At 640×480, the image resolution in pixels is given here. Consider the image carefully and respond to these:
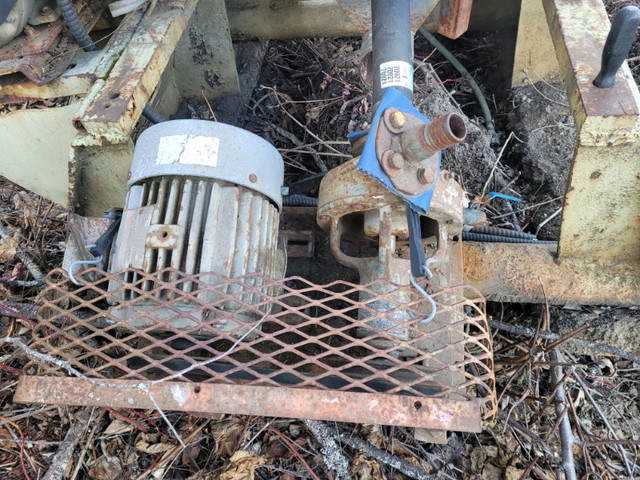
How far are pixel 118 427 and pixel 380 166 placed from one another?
130 cm

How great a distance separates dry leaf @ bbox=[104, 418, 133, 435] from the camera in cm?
166

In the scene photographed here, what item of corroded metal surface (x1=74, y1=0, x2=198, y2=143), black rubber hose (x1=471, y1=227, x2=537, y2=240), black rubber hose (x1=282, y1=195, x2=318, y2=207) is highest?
corroded metal surface (x1=74, y1=0, x2=198, y2=143)

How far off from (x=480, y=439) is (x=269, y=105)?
1.95 metres

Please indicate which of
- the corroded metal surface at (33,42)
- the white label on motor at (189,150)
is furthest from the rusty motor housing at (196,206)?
the corroded metal surface at (33,42)

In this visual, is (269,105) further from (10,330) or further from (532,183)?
(10,330)

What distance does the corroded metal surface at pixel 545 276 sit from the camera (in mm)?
1584

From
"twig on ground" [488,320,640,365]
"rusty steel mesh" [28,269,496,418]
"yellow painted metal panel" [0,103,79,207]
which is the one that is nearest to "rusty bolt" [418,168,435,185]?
"rusty steel mesh" [28,269,496,418]

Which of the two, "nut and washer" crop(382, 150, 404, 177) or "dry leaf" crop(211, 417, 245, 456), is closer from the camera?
"nut and washer" crop(382, 150, 404, 177)

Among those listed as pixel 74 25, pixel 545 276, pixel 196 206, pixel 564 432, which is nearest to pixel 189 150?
pixel 196 206

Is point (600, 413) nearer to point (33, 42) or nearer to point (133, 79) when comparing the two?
point (133, 79)

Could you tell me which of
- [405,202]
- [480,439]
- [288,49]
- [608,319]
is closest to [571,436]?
[480,439]

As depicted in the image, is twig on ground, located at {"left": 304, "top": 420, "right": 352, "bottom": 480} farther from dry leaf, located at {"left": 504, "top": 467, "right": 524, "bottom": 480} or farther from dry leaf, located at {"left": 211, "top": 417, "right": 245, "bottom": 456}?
dry leaf, located at {"left": 504, "top": 467, "right": 524, "bottom": 480}

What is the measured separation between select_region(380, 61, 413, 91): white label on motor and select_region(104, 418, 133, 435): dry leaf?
4.79 ft

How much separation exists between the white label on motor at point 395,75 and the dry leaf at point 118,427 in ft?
4.79
